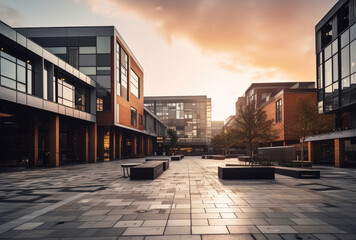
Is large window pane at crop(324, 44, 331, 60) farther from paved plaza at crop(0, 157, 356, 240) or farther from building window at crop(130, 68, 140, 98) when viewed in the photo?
building window at crop(130, 68, 140, 98)

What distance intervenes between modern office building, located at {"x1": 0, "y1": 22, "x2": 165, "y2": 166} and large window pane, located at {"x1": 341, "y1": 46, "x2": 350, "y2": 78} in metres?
26.9

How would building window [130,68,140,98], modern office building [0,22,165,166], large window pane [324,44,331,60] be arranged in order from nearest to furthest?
modern office building [0,22,165,166]
large window pane [324,44,331,60]
building window [130,68,140,98]

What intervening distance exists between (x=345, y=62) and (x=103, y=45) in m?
28.9

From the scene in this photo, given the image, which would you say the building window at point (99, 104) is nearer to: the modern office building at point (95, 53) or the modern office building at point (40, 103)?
the modern office building at point (95, 53)

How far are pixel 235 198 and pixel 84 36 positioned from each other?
3247 centimetres

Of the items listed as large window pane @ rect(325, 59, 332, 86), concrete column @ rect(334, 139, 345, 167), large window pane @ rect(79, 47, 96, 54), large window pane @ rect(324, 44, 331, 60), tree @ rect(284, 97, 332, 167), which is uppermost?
large window pane @ rect(79, 47, 96, 54)

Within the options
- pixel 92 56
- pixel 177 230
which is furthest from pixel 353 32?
pixel 92 56

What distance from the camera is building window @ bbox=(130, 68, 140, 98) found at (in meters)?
42.8

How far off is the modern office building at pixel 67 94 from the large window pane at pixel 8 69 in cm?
8

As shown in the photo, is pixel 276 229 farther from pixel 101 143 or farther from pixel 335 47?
pixel 101 143

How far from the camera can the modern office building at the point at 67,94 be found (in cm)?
2089

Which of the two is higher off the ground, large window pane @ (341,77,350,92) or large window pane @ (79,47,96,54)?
large window pane @ (79,47,96,54)

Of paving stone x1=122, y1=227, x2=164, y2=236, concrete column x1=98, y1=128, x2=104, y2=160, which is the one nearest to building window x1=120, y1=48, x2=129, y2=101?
concrete column x1=98, y1=128, x2=104, y2=160

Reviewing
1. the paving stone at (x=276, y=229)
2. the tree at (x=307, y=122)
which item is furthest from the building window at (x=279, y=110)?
the paving stone at (x=276, y=229)
